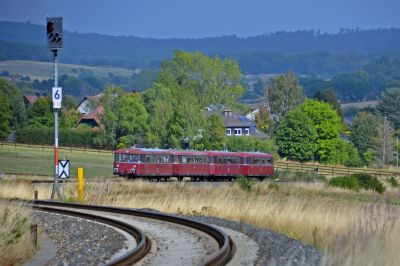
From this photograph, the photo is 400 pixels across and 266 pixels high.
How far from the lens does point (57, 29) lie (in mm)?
33344

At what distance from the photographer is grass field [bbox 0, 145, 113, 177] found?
71.4 metres

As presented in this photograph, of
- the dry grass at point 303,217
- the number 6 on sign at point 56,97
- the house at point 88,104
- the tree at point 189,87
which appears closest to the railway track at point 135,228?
the dry grass at point 303,217

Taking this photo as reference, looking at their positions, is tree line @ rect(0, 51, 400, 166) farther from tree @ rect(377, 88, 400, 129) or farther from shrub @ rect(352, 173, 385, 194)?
shrub @ rect(352, 173, 385, 194)

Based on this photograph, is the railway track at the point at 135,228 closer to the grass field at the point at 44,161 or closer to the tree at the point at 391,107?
the grass field at the point at 44,161

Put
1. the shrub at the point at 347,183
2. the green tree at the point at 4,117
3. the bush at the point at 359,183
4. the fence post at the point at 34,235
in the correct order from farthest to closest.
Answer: the green tree at the point at 4,117, the shrub at the point at 347,183, the bush at the point at 359,183, the fence post at the point at 34,235

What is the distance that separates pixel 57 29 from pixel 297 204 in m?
11.2

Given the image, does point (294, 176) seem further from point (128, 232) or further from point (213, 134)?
A: point (128, 232)

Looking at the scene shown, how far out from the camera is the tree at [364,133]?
140 m

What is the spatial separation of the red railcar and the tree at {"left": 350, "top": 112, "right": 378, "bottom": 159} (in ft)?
220

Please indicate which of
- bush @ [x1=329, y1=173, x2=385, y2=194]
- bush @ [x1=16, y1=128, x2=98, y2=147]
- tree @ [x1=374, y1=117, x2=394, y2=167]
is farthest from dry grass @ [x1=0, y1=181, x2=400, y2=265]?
tree @ [x1=374, y1=117, x2=394, y2=167]

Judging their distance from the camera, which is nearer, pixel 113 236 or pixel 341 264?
pixel 341 264

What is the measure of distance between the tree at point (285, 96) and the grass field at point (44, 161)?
68.4m

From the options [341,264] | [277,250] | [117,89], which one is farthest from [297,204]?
[117,89]

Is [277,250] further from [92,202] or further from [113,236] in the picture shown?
[92,202]
